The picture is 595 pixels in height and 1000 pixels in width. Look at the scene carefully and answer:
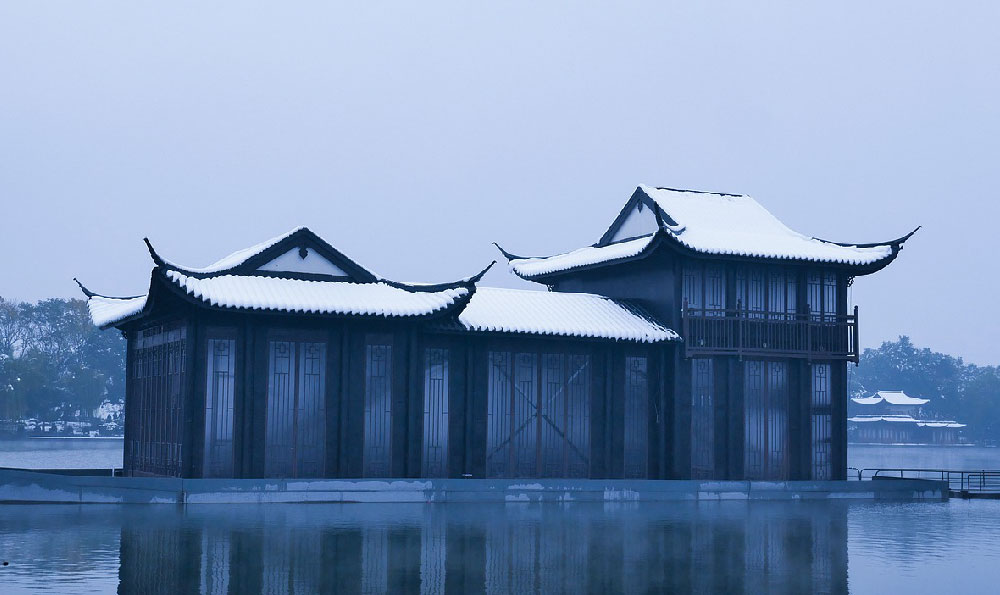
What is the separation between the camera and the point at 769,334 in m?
31.6

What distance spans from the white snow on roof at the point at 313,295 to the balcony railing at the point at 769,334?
6.34m

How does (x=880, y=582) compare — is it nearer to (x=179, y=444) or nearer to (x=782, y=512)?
(x=782, y=512)

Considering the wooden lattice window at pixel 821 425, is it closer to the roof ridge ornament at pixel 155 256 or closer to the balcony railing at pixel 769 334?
the balcony railing at pixel 769 334

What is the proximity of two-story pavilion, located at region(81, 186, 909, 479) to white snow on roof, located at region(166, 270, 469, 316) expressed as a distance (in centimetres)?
6

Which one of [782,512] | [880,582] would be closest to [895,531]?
[782,512]

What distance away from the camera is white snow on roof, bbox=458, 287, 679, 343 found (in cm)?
2931

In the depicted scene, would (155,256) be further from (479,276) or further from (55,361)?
(55,361)

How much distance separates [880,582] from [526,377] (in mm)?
15292

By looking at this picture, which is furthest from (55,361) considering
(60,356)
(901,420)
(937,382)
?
(937,382)

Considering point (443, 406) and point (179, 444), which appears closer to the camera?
point (179, 444)

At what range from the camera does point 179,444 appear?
26922 mm

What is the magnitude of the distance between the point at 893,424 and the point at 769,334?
321ft

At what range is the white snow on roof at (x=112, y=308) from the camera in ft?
95.9

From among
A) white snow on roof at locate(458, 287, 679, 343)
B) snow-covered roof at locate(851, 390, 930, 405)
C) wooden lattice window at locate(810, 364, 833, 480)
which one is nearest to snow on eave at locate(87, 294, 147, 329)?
white snow on roof at locate(458, 287, 679, 343)
